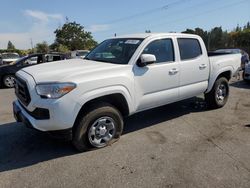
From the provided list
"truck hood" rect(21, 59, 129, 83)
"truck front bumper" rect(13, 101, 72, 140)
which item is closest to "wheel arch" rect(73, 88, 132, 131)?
"truck front bumper" rect(13, 101, 72, 140)

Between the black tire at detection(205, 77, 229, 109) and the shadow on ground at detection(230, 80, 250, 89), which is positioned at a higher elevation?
the black tire at detection(205, 77, 229, 109)

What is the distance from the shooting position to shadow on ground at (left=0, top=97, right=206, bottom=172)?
411 centimetres

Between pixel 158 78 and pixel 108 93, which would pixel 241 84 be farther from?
pixel 108 93

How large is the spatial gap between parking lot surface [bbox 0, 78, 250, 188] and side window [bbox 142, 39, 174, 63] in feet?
4.64

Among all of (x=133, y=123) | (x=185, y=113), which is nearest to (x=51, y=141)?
(x=133, y=123)

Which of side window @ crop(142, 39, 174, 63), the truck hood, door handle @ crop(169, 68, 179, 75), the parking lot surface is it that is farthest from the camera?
door handle @ crop(169, 68, 179, 75)

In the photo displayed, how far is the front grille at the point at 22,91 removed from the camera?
4.07 meters

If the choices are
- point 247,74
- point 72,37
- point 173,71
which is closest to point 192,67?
point 173,71

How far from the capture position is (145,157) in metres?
4.12

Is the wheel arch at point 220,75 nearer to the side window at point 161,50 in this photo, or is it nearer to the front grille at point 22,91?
the side window at point 161,50

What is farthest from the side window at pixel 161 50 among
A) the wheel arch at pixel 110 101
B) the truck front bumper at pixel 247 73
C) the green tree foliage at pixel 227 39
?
the green tree foliage at pixel 227 39

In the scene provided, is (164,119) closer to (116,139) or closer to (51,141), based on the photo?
(116,139)

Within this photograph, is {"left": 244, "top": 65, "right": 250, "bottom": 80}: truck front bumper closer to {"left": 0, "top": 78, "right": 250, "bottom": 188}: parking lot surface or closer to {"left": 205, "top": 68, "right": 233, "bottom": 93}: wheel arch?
{"left": 205, "top": 68, "right": 233, "bottom": 93}: wheel arch

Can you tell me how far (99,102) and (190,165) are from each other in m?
1.71
